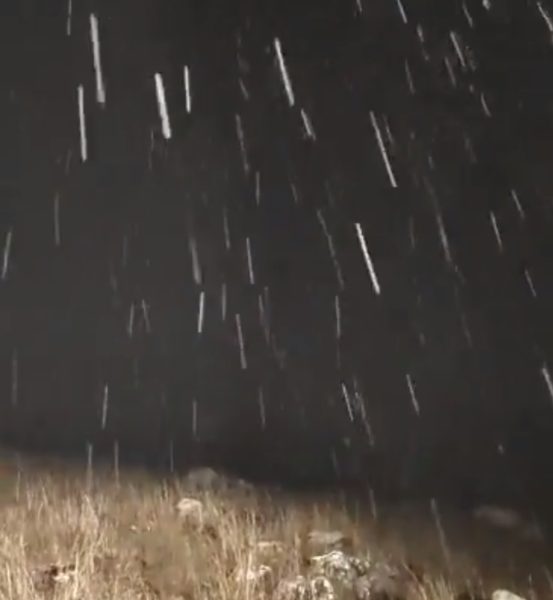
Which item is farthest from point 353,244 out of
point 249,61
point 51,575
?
point 51,575

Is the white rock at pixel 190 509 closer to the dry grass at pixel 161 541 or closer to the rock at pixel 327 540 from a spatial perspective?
the dry grass at pixel 161 541

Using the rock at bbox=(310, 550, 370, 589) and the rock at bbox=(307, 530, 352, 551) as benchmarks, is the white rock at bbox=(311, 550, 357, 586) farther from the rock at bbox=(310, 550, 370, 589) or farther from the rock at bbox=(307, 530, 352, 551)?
the rock at bbox=(307, 530, 352, 551)

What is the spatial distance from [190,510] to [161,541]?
28cm

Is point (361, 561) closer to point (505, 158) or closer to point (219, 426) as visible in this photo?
point (219, 426)

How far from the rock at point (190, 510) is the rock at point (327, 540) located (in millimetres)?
262

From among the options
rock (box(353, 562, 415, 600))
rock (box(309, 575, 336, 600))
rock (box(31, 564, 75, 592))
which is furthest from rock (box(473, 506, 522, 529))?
rock (box(31, 564, 75, 592))

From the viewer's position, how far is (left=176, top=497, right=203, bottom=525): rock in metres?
2.46

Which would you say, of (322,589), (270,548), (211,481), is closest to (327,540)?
(270,548)

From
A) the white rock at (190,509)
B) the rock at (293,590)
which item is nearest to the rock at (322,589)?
the rock at (293,590)

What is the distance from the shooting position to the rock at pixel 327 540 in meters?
2.32

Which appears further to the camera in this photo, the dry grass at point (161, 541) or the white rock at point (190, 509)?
the white rock at point (190, 509)

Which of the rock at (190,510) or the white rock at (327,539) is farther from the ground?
the rock at (190,510)

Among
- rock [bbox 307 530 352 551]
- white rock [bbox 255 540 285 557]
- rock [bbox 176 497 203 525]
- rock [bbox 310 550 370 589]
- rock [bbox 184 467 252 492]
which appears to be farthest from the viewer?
rock [bbox 184 467 252 492]

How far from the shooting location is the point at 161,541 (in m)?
2.25
